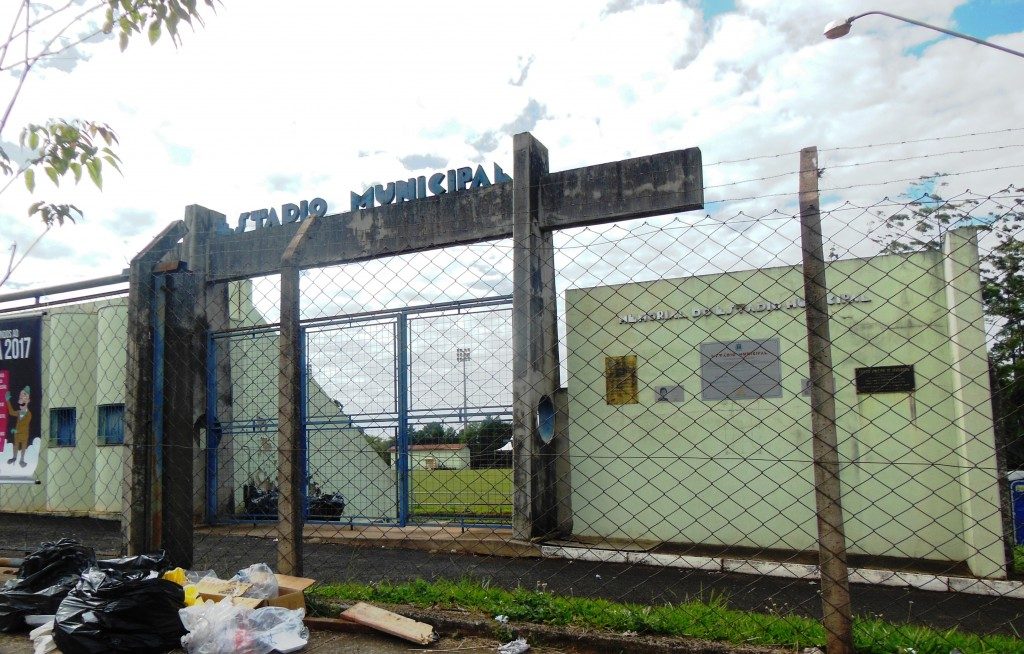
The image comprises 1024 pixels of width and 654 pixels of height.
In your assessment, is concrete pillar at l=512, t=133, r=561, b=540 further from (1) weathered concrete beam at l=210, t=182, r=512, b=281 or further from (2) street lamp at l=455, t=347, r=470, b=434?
(2) street lamp at l=455, t=347, r=470, b=434

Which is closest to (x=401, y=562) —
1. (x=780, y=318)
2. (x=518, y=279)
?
(x=518, y=279)

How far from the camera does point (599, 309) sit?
28.0 ft

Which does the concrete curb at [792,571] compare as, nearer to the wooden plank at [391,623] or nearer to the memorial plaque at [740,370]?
the memorial plaque at [740,370]

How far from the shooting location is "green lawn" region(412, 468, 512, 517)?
8.73 meters

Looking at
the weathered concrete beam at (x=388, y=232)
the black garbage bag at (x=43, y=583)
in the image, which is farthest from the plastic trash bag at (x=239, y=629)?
the weathered concrete beam at (x=388, y=232)

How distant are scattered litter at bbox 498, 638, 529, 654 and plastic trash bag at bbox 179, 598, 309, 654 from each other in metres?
0.97

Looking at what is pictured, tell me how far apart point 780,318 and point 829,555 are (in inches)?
209

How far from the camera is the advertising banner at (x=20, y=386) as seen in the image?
18.6ft

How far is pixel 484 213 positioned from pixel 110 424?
7.46 m

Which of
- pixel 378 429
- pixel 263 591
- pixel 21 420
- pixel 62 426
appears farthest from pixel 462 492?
pixel 62 426

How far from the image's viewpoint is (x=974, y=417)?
21.2 feet

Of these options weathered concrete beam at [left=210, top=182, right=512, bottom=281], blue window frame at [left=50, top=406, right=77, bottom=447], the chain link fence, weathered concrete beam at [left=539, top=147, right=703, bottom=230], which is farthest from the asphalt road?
blue window frame at [left=50, top=406, right=77, bottom=447]

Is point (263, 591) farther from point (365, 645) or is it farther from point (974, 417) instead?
point (974, 417)

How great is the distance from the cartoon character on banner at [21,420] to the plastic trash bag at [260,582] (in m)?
2.93
